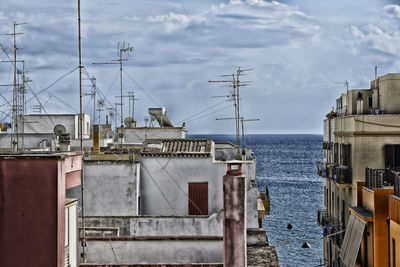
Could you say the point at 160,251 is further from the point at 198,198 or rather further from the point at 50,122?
the point at 50,122

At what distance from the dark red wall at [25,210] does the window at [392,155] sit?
17997 millimetres

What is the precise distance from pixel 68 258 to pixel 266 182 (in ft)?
298

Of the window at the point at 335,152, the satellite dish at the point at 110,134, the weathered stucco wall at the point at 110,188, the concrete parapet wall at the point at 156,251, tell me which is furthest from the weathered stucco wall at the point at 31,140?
the concrete parapet wall at the point at 156,251

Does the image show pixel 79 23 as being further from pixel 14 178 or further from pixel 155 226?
pixel 155 226

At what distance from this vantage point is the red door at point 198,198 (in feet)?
73.7

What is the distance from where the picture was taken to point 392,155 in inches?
990

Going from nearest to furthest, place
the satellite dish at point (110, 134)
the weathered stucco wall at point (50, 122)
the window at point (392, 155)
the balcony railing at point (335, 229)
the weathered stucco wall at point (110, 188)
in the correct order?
the weathered stucco wall at point (110, 188)
the window at point (392, 155)
the balcony railing at point (335, 229)
the weathered stucco wall at point (50, 122)
the satellite dish at point (110, 134)

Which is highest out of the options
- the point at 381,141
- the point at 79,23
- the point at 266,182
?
the point at 79,23

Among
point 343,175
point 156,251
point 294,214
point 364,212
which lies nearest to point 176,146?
point 156,251

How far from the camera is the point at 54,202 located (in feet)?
37.5

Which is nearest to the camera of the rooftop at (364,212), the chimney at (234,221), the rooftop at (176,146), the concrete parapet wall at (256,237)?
the chimney at (234,221)

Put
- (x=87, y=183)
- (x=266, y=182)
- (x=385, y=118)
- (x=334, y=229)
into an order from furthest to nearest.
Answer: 1. (x=266, y=182)
2. (x=334, y=229)
3. (x=385, y=118)
4. (x=87, y=183)

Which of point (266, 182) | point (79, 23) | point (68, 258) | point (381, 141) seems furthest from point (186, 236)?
point (266, 182)

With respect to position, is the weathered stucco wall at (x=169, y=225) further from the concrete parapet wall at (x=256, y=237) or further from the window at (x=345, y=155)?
the window at (x=345, y=155)
